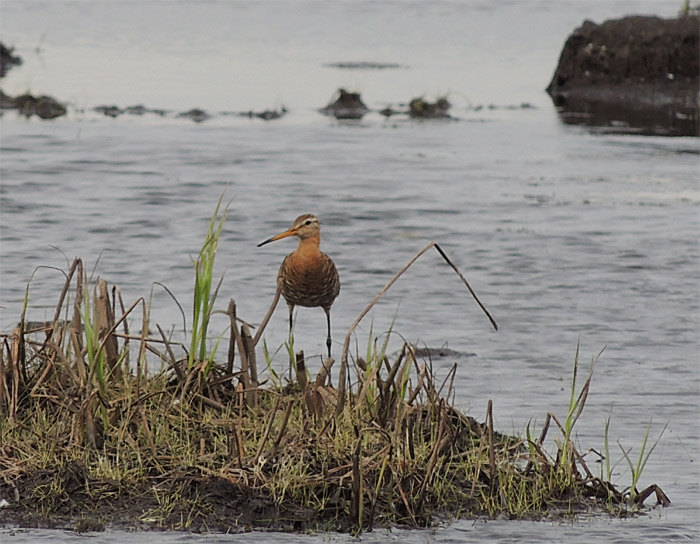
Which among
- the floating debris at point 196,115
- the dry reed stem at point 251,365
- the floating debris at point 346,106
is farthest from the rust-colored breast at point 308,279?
the floating debris at point 346,106

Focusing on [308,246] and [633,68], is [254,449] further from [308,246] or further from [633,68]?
[633,68]

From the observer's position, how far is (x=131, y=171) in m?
16.3

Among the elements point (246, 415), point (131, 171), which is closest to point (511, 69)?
point (131, 171)

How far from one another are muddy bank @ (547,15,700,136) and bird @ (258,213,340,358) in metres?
14.8

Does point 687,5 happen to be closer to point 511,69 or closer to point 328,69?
point 511,69

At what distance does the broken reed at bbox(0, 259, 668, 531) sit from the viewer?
19.1 feet

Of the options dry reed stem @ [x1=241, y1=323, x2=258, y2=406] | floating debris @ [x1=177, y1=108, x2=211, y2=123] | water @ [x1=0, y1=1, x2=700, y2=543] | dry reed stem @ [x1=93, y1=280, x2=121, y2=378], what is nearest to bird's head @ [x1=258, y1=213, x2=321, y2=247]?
water @ [x1=0, y1=1, x2=700, y2=543]

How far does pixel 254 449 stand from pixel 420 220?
7822 millimetres

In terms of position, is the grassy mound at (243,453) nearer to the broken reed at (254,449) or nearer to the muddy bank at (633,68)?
the broken reed at (254,449)

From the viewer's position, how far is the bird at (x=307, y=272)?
782 centimetres

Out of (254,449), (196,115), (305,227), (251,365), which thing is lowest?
(254,449)

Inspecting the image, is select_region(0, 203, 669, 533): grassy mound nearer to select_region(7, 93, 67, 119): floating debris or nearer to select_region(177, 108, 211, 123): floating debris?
select_region(177, 108, 211, 123): floating debris

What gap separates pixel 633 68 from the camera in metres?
23.6

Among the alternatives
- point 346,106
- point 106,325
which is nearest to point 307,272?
point 106,325
